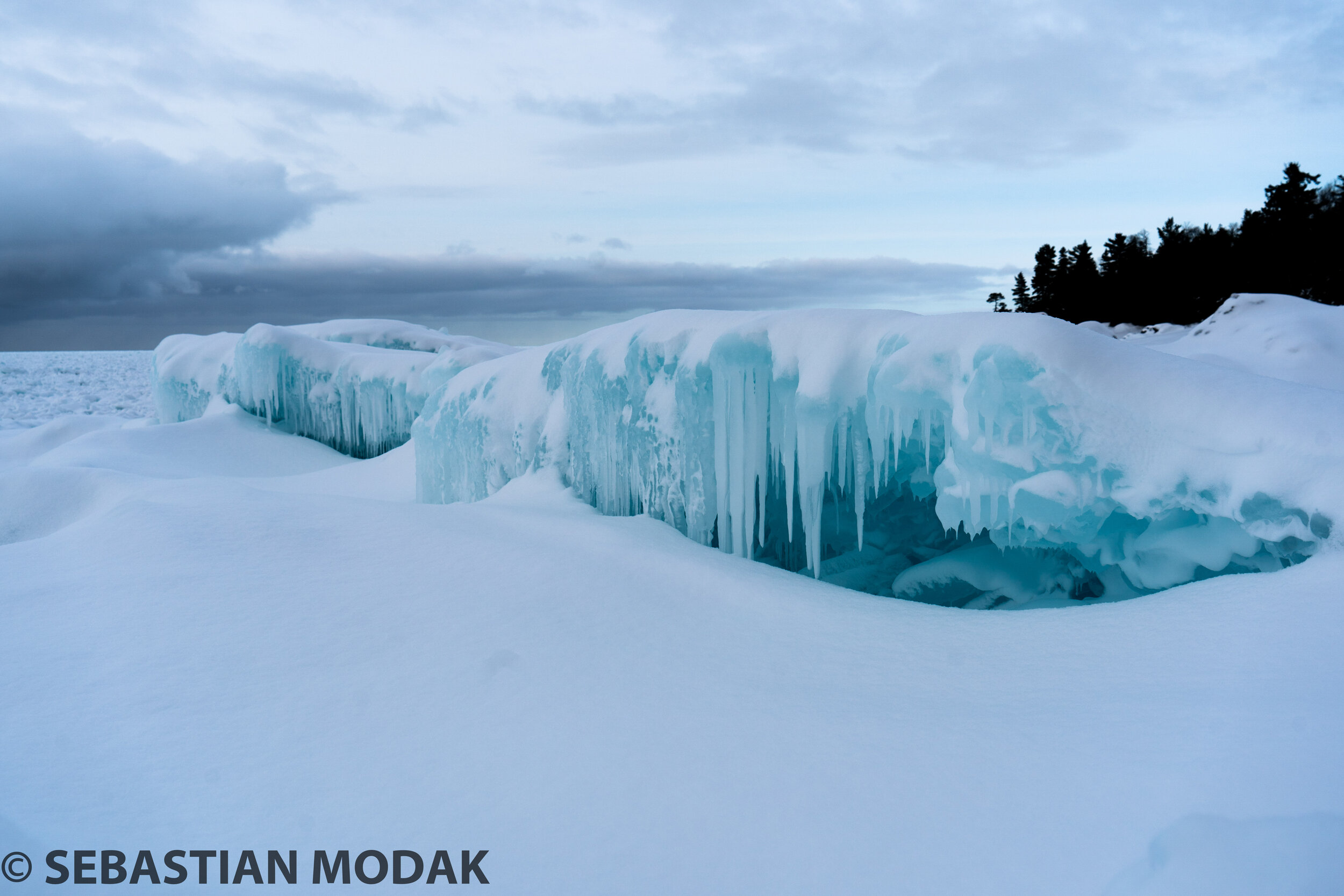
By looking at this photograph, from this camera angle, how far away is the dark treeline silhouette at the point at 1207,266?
25.2 m

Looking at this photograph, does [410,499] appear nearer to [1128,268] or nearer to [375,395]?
[375,395]

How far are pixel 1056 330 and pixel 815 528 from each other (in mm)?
1837

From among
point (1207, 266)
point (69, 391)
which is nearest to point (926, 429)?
point (1207, 266)

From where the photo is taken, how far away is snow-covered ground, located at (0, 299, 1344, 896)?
201cm

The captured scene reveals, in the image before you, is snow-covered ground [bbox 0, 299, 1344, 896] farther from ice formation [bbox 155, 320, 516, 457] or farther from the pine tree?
the pine tree

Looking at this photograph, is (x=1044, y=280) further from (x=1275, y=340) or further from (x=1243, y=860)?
(x=1243, y=860)

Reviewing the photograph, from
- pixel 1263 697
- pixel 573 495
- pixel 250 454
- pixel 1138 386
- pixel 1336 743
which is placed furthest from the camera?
pixel 250 454

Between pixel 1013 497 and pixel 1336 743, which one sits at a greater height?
pixel 1013 497

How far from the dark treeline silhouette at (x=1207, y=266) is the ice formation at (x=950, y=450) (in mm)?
21839

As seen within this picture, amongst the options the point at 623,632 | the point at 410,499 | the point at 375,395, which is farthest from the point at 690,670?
the point at 375,395

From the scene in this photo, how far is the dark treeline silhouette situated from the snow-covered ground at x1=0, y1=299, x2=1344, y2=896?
23.9 meters

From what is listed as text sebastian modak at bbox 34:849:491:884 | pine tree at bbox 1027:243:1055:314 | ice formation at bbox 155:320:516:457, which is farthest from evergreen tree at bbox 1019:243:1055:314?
text sebastian modak at bbox 34:849:491:884

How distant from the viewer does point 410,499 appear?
9.70 meters

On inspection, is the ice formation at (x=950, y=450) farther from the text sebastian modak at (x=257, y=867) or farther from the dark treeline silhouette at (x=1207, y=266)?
the dark treeline silhouette at (x=1207, y=266)
